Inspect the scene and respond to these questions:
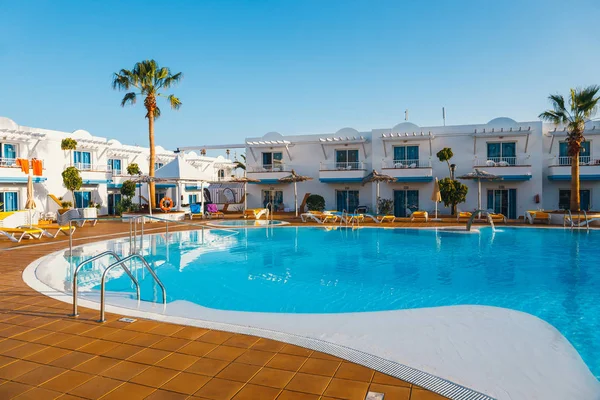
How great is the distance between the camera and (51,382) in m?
3.52

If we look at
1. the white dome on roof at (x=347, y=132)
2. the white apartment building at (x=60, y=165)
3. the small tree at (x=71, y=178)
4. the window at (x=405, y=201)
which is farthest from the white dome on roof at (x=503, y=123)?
the small tree at (x=71, y=178)

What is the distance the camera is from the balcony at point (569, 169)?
2262 centimetres

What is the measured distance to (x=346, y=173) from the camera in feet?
86.5

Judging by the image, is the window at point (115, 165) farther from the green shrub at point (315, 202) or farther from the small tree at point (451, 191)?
the small tree at point (451, 191)

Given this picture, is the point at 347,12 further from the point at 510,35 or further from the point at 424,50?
the point at 510,35

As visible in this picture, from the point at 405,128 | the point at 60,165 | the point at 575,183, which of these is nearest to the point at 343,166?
the point at 405,128

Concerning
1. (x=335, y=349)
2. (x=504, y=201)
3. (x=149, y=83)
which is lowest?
(x=335, y=349)

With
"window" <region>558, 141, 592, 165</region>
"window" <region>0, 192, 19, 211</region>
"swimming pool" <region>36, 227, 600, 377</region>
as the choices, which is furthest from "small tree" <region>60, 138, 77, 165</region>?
"window" <region>558, 141, 592, 165</region>

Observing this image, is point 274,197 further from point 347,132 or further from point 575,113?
point 575,113

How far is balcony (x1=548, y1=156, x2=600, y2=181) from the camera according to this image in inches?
891

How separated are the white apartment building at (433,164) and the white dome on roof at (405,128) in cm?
6

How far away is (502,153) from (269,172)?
15257mm

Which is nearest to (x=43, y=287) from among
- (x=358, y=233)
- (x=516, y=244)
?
(x=358, y=233)

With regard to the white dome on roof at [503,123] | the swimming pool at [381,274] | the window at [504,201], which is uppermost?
the white dome on roof at [503,123]
